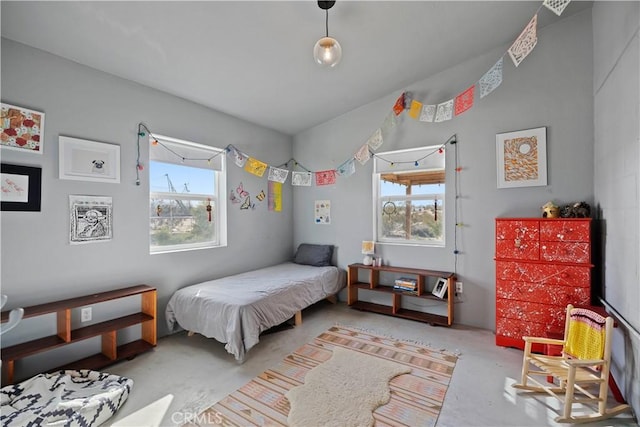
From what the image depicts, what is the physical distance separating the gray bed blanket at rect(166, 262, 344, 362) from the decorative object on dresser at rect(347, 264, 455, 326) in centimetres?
59

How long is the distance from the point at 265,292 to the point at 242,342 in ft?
1.76

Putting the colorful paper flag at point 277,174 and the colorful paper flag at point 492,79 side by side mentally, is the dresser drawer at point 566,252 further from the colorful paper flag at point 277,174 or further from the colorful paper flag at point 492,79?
the colorful paper flag at point 277,174

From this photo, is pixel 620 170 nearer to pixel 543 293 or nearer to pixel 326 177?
pixel 543 293

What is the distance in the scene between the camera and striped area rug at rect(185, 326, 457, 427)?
1.93m

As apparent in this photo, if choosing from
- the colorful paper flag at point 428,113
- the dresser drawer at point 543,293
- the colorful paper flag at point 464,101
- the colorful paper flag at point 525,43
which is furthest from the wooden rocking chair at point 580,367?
the colorful paper flag at point 428,113

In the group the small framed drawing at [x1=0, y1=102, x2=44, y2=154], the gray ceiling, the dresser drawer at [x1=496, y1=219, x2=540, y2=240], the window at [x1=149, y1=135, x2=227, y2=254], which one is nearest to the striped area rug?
the dresser drawer at [x1=496, y1=219, x2=540, y2=240]

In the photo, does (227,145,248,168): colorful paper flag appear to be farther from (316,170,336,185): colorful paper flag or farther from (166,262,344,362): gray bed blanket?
(166,262,344,362): gray bed blanket

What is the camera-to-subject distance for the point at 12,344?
88.0 inches

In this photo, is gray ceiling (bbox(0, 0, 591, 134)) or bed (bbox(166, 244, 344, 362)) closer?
gray ceiling (bbox(0, 0, 591, 134))

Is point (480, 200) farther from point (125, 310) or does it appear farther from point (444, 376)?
point (125, 310)

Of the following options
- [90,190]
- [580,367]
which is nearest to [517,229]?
[580,367]

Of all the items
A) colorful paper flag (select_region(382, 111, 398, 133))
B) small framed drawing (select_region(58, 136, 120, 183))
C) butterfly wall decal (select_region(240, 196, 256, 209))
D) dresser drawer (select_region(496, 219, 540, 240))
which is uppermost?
colorful paper flag (select_region(382, 111, 398, 133))

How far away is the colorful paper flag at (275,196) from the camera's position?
14.8ft

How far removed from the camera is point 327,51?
6.60 feet
